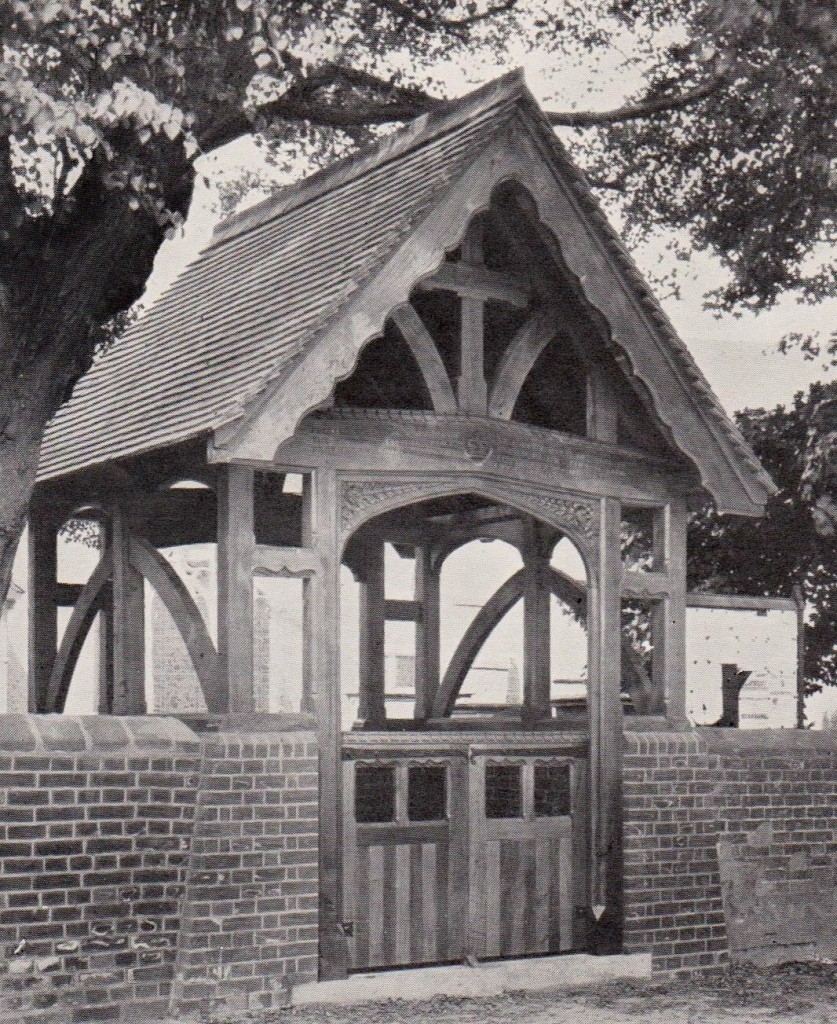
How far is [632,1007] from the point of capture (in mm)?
10125

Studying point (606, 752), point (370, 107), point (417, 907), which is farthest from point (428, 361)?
point (370, 107)

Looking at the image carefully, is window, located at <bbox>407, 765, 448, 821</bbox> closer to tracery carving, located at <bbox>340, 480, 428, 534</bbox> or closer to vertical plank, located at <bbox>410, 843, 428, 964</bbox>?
vertical plank, located at <bbox>410, 843, 428, 964</bbox>

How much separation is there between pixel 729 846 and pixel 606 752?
1.54 meters

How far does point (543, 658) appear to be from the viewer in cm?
1212

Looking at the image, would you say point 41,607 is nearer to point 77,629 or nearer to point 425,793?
A: point 77,629

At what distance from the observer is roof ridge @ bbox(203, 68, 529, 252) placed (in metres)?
11.0

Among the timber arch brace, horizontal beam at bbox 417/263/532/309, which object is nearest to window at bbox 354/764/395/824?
the timber arch brace

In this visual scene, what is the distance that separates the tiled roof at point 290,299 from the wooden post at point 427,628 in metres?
2.66

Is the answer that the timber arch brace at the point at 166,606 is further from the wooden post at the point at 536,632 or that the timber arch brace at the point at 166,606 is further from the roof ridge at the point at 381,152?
the roof ridge at the point at 381,152

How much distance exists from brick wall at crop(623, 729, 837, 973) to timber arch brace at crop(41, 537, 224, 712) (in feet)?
9.35

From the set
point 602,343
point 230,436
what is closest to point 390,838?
point 230,436

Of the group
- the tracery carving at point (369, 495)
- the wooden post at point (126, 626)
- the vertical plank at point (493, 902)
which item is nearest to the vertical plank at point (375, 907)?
the vertical plank at point (493, 902)

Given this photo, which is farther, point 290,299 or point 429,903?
point 290,299

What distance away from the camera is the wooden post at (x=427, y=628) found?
44.0 feet
